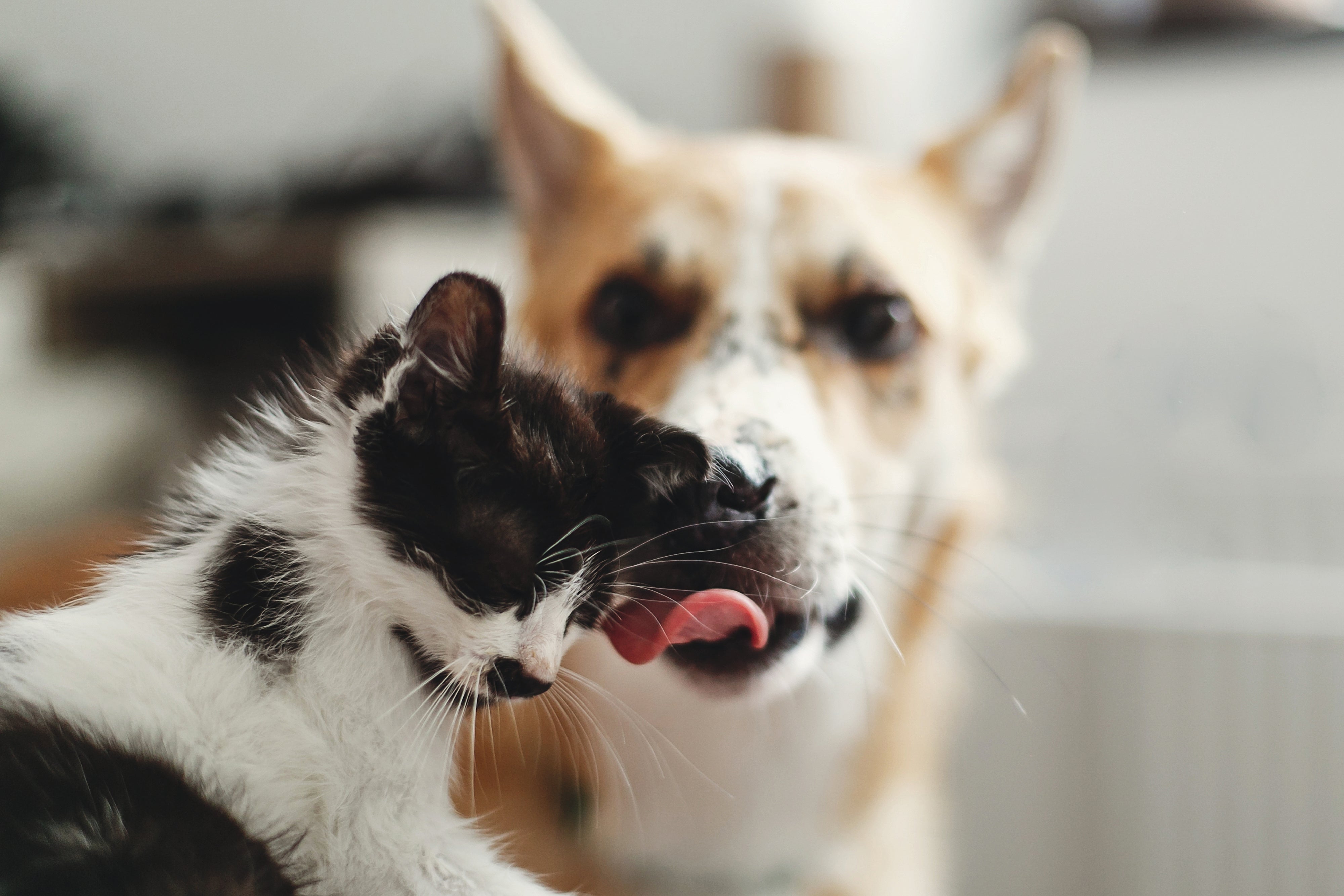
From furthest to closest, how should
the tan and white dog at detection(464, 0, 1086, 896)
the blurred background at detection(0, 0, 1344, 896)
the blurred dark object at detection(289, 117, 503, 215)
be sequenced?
the blurred dark object at detection(289, 117, 503, 215)
the blurred background at detection(0, 0, 1344, 896)
the tan and white dog at detection(464, 0, 1086, 896)

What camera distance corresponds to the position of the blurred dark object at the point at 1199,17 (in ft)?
4.82

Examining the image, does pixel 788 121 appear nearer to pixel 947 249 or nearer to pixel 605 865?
pixel 947 249

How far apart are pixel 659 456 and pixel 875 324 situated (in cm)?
55

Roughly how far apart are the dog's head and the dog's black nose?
17 cm

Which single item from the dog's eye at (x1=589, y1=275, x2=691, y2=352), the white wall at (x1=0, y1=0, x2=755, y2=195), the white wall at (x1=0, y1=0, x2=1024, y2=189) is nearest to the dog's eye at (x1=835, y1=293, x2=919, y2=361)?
the dog's eye at (x1=589, y1=275, x2=691, y2=352)

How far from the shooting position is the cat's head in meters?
0.25

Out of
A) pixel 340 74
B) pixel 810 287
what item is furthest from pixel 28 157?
pixel 810 287

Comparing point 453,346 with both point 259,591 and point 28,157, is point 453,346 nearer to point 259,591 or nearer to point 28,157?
point 259,591

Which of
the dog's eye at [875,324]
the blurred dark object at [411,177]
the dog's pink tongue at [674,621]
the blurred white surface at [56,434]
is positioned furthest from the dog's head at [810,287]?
the blurred dark object at [411,177]

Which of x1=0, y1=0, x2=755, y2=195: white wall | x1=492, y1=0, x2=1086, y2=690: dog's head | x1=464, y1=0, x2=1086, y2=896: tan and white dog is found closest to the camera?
x1=464, y1=0, x2=1086, y2=896: tan and white dog

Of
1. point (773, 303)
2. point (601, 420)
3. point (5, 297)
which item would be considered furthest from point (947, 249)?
point (5, 297)

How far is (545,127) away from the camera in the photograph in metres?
0.88

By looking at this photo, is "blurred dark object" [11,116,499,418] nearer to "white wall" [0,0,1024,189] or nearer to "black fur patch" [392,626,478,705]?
"white wall" [0,0,1024,189]

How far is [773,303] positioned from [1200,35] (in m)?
1.30
